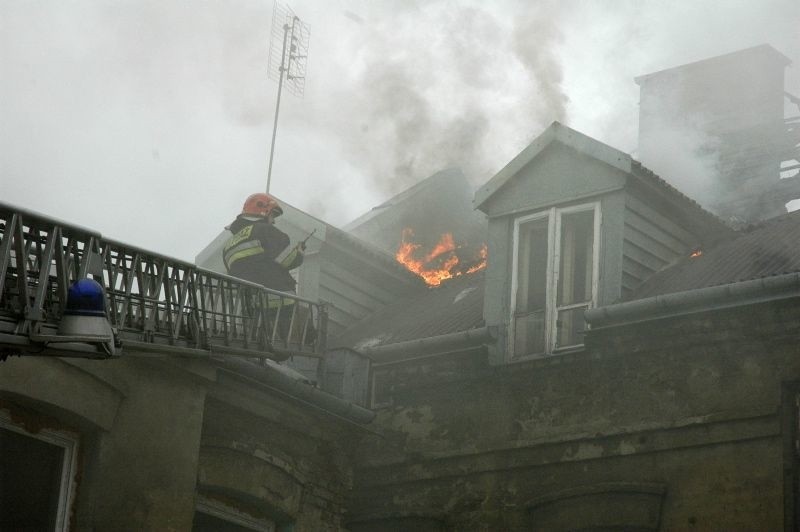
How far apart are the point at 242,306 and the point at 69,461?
78.1 inches

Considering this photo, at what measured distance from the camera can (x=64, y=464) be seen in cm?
962

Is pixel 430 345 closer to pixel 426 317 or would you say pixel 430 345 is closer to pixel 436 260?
pixel 426 317

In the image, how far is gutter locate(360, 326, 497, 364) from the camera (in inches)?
495

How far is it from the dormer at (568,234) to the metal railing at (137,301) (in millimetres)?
2183

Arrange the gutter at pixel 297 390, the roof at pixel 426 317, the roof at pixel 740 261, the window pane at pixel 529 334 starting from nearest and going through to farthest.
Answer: the gutter at pixel 297 390, the roof at pixel 740 261, the window pane at pixel 529 334, the roof at pixel 426 317

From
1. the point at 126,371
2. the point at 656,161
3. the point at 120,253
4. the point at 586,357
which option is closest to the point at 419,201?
the point at 656,161

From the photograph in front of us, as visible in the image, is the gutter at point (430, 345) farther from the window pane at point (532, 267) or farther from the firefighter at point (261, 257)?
the firefighter at point (261, 257)

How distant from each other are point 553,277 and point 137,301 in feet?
17.3

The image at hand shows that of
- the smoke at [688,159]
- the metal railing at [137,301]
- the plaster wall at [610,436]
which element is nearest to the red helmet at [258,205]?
the metal railing at [137,301]

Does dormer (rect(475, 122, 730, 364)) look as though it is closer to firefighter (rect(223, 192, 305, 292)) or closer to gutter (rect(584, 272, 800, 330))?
gutter (rect(584, 272, 800, 330))

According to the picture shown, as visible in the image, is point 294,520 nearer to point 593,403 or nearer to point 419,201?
point 593,403

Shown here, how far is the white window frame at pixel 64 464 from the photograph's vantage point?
944cm

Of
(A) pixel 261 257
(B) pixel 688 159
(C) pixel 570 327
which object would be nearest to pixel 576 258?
(C) pixel 570 327

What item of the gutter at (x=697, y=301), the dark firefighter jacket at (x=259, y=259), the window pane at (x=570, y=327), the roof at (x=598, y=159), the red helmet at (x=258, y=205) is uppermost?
the roof at (x=598, y=159)
